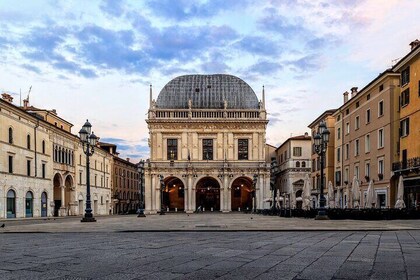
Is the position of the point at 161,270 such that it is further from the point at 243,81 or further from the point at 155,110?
the point at 243,81

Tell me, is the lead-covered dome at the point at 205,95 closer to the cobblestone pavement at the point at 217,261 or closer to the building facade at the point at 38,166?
the building facade at the point at 38,166

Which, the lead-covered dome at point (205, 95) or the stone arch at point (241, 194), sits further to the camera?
the stone arch at point (241, 194)

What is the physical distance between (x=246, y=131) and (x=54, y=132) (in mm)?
36937

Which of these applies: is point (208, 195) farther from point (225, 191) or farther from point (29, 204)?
point (29, 204)

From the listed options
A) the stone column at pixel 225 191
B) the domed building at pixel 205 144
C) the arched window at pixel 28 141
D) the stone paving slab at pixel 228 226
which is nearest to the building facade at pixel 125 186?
the domed building at pixel 205 144

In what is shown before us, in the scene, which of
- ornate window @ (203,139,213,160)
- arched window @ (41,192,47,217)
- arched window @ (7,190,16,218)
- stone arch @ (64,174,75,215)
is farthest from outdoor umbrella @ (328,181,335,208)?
ornate window @ (203,139,213,160)

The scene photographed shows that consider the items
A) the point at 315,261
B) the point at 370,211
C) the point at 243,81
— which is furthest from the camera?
the point at 243,81

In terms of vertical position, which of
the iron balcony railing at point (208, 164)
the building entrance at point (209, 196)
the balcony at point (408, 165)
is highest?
the balcony at point (408, 165)

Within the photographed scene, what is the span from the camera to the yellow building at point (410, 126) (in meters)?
40.6

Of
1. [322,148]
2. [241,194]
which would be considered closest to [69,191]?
[241,194]

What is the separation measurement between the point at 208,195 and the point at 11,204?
47503 millimetres

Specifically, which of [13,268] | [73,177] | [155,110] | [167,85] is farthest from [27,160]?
[13,268]

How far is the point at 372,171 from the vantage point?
5066cm

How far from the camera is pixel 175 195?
95438mm
